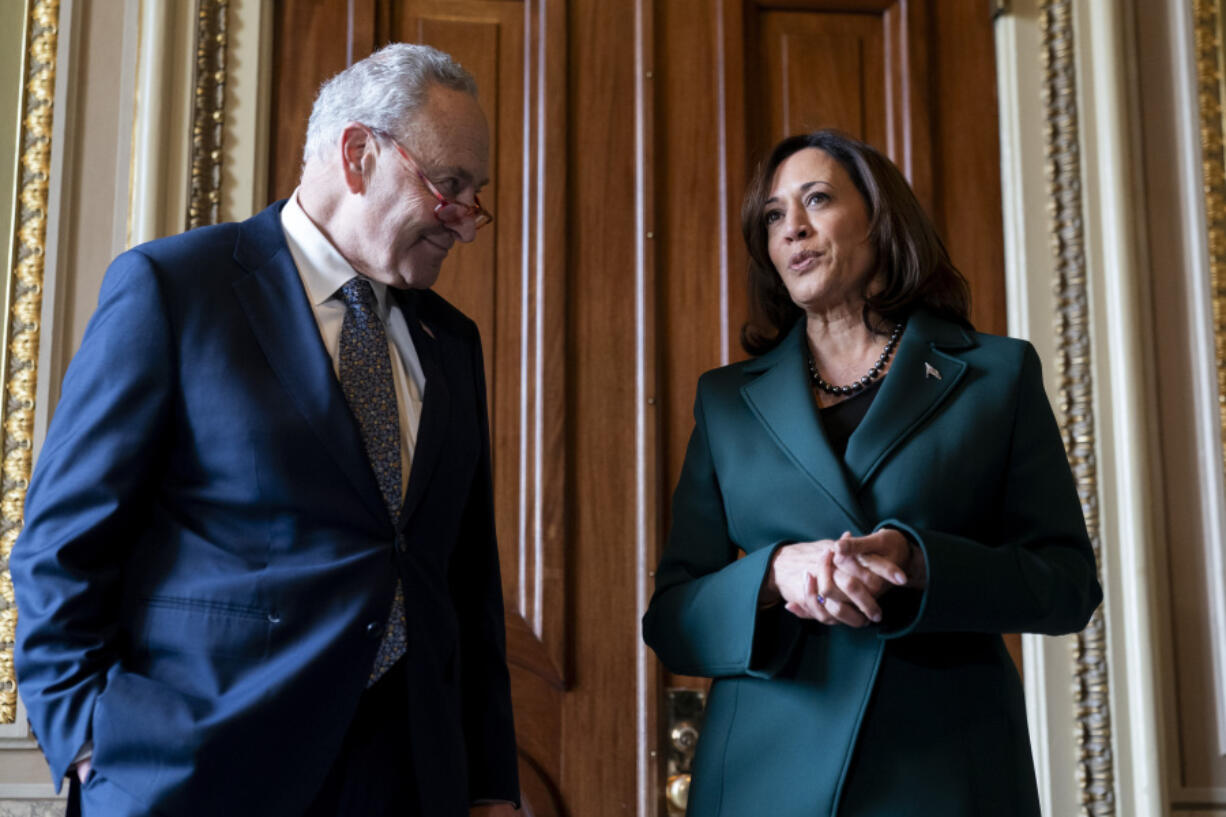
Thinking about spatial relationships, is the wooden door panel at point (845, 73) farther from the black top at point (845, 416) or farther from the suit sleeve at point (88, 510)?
the suit sleeve at point (88, 510)

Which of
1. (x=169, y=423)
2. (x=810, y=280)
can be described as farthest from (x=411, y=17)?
(x=169, y=423)

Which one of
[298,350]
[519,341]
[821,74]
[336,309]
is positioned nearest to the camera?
[298,350]

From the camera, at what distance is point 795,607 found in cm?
150

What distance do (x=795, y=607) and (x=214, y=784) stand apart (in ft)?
2.28

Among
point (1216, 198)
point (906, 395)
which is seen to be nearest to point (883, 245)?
point (906, 395)

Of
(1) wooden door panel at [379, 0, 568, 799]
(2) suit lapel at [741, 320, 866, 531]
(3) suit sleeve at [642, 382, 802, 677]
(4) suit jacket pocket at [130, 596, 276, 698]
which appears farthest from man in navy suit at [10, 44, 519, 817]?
(1) wooden door panel at [379, 0, 568, 799]

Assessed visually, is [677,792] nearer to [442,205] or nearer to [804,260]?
[804,260]

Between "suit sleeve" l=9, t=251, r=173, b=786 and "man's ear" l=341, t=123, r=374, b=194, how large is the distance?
305mm

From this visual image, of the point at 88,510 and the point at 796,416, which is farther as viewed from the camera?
the point at 796,416

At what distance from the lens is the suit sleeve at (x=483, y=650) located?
167 centimetres

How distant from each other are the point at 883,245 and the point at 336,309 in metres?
0.80

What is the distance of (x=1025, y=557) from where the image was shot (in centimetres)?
154

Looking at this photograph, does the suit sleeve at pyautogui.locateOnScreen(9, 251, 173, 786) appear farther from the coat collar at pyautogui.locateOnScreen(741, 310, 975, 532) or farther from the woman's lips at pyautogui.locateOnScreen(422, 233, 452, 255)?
the coat collar at pyautogui.locateOnScreen(741, 310, 975, 532)

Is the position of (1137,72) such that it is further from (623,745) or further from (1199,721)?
(623,745)
